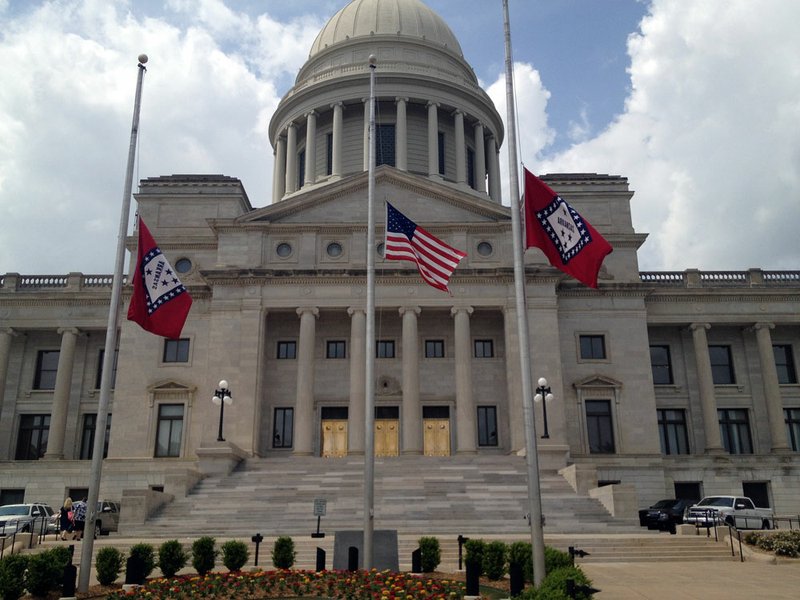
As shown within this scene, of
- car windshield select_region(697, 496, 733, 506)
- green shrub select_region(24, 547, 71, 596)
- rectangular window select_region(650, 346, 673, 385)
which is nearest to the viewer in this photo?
green shrub select_region(24, 547, 71, 596)

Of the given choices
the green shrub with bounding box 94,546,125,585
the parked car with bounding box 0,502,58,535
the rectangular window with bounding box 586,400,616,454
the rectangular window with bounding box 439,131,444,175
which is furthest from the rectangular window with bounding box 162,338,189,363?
the green shrub with bounding box 94,546,125,585

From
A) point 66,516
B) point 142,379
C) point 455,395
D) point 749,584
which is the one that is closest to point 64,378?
point 142,379

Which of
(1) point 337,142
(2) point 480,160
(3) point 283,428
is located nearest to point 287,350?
(3) point 283,428

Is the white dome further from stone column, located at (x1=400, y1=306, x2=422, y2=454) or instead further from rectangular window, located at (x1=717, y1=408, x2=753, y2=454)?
rectangular window, located at (x1=717, y1=408, x2=753, y2=454)

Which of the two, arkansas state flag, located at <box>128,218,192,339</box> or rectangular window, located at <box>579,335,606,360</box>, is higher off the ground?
rectangular window, located at <box>579,335,606,360</box>

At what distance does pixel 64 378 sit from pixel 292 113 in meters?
28.3

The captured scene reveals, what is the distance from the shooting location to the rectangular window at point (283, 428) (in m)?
42.1

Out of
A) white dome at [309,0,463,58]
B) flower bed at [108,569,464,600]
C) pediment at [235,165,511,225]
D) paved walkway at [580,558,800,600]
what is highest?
white dome at [309,0,463,58]

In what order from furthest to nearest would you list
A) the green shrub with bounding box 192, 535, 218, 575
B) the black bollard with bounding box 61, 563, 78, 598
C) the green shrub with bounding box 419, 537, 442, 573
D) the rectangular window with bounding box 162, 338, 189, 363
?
the rectangular window with bounding box 162, 338, 189, 363
the green shrub with bounding box 419, 537, 442, 573
the green shrub with bounding box 192, 535, 218, 575
the black bollard with bounding box 61, 563, 78, 598

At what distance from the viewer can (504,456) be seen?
126 feet

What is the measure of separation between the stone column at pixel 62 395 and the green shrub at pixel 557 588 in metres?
38.6

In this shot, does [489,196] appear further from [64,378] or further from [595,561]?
[595,561]

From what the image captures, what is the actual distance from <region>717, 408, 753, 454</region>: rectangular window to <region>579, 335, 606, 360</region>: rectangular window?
922cm

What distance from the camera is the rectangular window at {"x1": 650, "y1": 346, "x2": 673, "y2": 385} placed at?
155ft
